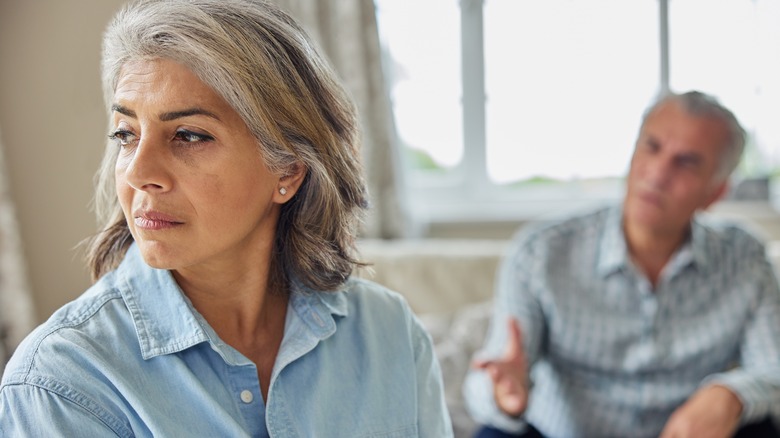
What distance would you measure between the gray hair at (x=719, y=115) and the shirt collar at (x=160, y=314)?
1.23 metres

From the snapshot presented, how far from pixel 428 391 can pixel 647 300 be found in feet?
3.18

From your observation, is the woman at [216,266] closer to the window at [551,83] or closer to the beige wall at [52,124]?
the beige wall at [52,124]

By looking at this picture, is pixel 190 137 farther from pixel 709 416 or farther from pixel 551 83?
pixel 551 83

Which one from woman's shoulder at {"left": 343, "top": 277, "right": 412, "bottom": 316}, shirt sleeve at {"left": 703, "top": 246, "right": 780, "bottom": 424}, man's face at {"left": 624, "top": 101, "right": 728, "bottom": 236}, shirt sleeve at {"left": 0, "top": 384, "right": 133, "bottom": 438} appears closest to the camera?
shirt sleeve at {"left": 0, "top": 384, "right": 133, "bottom": 438}

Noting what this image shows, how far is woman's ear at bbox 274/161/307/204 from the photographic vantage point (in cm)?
118

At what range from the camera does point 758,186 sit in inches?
140

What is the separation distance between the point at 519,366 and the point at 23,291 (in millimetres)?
1843

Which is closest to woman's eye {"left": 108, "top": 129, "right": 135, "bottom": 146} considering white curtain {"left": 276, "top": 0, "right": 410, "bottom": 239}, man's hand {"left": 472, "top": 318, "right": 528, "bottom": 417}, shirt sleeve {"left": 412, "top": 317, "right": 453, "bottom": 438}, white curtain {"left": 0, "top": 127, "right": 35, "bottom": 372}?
shirt sleeve {"left": 412, "top": 317, "right": 453, "bottom": 438}

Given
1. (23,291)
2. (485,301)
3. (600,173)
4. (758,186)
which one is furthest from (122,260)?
(758,186)

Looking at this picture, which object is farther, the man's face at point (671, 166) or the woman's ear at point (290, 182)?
the man's face at point (671, 166)

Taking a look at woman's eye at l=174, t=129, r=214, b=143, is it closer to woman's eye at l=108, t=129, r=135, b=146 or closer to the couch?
woman's eye at l=108, t=129, r=135, b=146

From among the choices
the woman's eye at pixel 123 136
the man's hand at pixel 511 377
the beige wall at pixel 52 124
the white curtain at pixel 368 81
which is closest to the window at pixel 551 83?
the white curtain at pixel 368 81

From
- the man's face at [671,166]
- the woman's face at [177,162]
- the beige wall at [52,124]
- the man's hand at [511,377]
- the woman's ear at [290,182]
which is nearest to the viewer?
the woman's face at [177,162]

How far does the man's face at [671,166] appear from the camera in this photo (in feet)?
6.53
